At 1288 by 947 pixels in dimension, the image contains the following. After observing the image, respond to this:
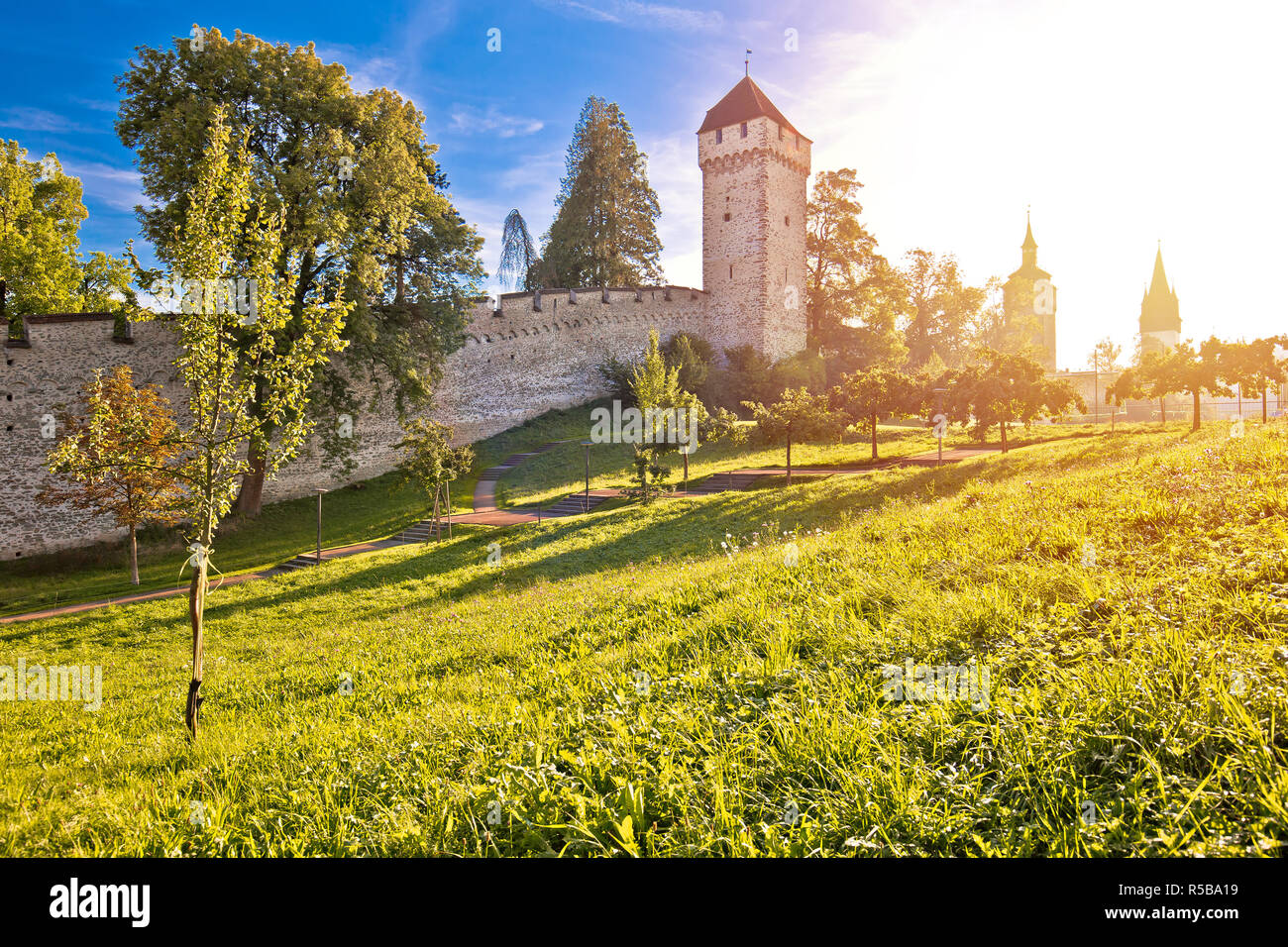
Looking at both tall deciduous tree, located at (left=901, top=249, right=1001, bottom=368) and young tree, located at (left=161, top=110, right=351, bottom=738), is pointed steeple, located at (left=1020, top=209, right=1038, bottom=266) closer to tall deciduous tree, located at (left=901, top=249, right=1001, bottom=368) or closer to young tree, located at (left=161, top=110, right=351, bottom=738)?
tall deciduous tree, located at (left=901, top=249, right=1001, bottom=368)

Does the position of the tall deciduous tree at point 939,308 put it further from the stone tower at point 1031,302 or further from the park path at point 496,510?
the park path at point 496,510

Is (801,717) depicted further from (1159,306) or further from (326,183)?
(1159,306)

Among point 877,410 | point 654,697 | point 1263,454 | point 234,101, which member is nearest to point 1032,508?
point 1263,454

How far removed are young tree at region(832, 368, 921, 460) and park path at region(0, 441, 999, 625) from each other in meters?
1.93

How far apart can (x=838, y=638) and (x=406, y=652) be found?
5.30 metres

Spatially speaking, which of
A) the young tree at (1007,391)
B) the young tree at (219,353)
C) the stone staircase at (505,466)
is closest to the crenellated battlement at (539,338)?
the stone staircase at (505,466)

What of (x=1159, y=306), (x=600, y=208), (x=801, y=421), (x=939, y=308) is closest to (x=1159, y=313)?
(x=1159, y=306)

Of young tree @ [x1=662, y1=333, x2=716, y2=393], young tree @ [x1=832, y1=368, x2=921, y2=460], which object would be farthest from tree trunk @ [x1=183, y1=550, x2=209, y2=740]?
young tree @ [x1=662, y1=333, x2=716, y2=393]

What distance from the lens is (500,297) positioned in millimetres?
29969

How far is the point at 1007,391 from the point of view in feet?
64.0

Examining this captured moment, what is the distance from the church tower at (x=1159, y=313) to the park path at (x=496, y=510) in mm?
73088

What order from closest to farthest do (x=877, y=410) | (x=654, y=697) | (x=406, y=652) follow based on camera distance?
(x=654, y=697) < (x=406, y=652) < (x=877, y=410)

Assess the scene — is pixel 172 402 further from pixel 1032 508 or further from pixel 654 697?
pixel 1032 508

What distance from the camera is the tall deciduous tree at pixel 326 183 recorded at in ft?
54.2
